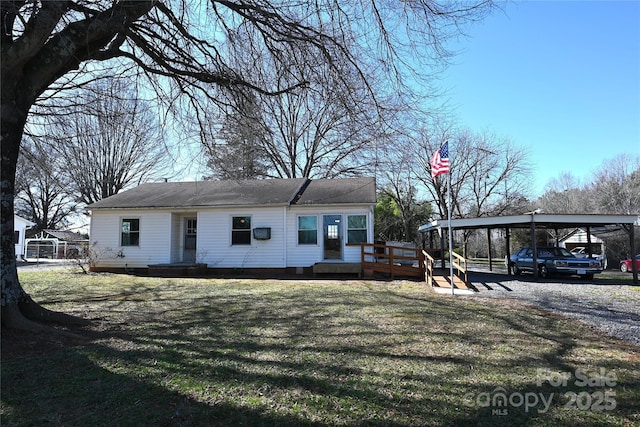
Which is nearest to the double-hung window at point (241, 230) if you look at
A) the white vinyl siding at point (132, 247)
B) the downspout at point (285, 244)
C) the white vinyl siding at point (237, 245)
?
the white vinyl siding at point (237, 245)

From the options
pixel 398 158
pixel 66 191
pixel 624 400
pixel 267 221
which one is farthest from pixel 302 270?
pixel 66 191

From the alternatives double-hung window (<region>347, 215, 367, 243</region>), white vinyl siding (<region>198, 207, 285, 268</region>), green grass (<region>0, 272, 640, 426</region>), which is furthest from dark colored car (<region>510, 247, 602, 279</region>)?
white vinyl siding (<region>198, 207, 285, 268</region>)

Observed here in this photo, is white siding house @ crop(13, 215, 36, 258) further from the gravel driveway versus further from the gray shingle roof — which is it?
the gravel driveway

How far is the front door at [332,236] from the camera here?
15.1 metres

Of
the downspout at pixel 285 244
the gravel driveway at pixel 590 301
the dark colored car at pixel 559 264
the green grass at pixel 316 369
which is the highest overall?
the downspout at pixel 285 244

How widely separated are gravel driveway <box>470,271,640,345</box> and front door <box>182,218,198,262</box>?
39.6 feet

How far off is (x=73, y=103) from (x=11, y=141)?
13.4 feet

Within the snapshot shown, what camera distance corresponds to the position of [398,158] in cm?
653

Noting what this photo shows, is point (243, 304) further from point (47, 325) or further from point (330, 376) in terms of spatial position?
point (330, 376)

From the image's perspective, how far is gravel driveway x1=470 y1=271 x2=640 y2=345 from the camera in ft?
21.4

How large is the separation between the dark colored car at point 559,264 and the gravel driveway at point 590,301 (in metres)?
2.82

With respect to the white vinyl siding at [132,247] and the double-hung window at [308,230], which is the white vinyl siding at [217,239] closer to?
the white vinyl siding at [132,247]

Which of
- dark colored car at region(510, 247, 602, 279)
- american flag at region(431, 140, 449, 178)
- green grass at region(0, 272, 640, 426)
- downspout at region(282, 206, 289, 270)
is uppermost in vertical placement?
american flag at region(431, 140, 449, 178)

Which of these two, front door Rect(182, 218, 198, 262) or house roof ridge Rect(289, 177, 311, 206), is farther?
front door Rect(182, 218, 198, 262)
